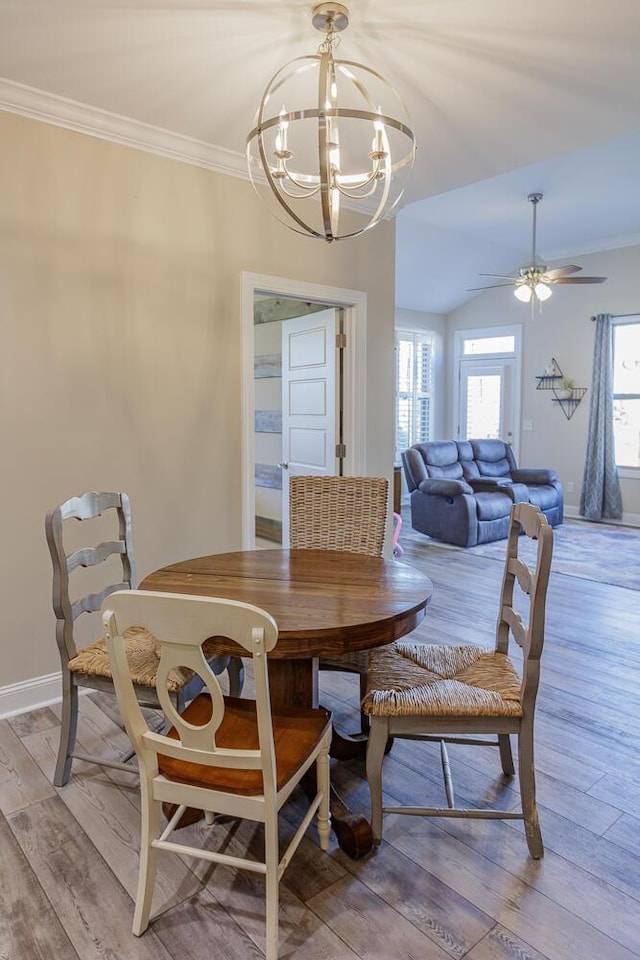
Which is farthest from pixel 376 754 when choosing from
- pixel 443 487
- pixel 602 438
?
pixel 602 438

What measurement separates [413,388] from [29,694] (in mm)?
6608

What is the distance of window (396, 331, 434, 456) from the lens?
8.18 m

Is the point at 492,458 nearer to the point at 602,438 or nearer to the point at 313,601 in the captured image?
the point at 602,438

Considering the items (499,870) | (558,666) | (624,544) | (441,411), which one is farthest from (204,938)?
(441,411)

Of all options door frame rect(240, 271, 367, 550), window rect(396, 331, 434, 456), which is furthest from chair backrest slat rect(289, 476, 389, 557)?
window rect(396, 331, 434, 456)

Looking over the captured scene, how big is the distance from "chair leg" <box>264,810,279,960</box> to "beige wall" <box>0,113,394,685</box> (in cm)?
176

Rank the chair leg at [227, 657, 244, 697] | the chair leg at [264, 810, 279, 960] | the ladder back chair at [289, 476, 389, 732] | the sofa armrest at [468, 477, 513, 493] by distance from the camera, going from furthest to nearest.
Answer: the sofa armrest at [468, 477, 513, 493] → the ladder back chair at [289, 476, 389, 732] → the chair leg at [227, 657, 244, 697] → the chair leg at [264, 810, 279, 960]

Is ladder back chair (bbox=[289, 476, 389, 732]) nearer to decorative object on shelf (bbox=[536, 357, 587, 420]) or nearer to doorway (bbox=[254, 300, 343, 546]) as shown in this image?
doorway (bbox=[254, 300, 343, 546])

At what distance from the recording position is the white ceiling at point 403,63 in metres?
2.02

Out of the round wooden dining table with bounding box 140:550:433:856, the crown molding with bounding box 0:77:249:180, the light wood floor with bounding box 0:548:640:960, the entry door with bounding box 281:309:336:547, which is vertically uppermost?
the crown molding with bounding box 0:77:249:180

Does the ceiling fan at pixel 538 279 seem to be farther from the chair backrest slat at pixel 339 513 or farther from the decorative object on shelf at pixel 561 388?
the chair backrest slat at pixel 339 513

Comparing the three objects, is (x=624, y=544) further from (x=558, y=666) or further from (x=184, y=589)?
(x=184, y=589)

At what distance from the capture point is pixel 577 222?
6.34 metres

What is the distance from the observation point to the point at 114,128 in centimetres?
279
